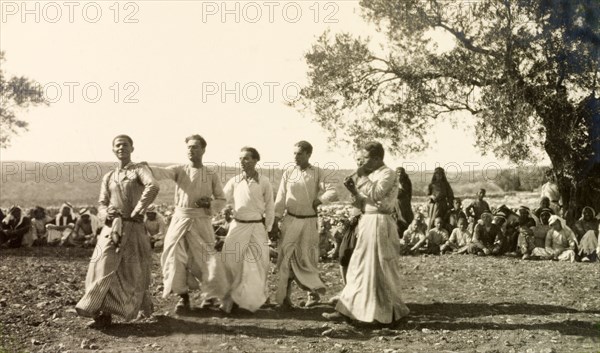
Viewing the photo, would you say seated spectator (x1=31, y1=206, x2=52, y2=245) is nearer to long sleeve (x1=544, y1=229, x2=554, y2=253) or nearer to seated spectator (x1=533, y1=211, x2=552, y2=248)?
seated spectator (x1=533, y1=211, x2=552, y2=248)

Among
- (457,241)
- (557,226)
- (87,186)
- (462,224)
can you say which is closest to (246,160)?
(557,226)

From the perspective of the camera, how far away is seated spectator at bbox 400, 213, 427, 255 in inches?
556

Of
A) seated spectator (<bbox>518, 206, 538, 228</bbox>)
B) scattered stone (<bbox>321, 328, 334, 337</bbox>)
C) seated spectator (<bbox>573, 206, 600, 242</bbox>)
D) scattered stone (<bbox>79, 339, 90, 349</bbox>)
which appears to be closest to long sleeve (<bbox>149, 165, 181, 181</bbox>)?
scattered stone (<bbox>79, 339, 90, 349</bbox>)

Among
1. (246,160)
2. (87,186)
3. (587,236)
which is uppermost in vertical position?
(246,160)

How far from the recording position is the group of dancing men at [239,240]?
633 cm

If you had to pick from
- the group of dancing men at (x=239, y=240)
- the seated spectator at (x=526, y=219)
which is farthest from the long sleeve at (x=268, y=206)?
the seated spectator at (x=526, y=219)

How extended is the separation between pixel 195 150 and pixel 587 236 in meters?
8.56

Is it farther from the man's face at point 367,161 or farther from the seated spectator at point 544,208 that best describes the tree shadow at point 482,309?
the seated spectator at point 544,208

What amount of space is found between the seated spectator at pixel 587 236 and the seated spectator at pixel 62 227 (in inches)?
467

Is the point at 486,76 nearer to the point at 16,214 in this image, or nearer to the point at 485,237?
the point at 485,237

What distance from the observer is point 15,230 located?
1499 centimetres

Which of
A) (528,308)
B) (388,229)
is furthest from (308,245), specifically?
(528,308)

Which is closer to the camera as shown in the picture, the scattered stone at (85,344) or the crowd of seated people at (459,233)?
the scattered stone at (85,344)

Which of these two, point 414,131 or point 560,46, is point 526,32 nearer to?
point 560,46
